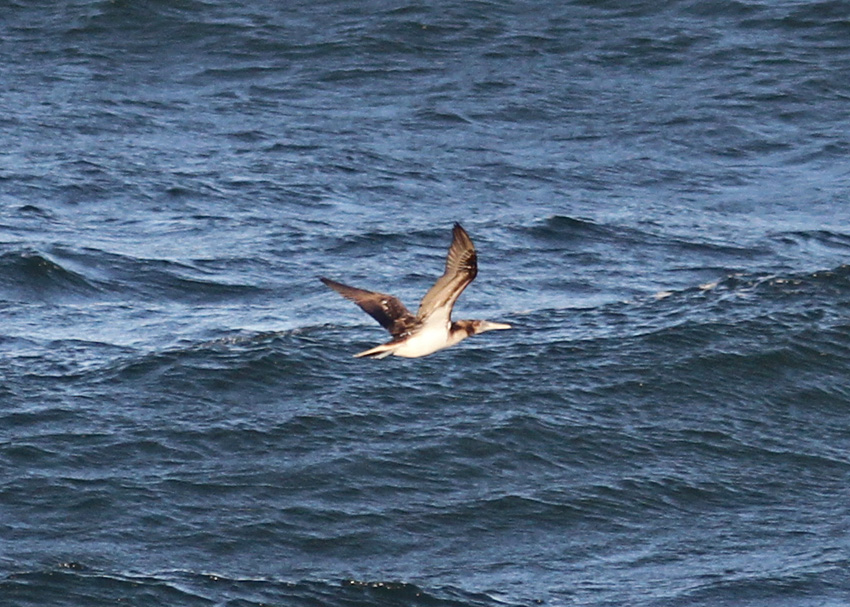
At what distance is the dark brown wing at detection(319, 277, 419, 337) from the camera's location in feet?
41.8

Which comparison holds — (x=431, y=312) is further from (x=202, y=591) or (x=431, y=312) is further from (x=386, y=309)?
(x=202, y=591)

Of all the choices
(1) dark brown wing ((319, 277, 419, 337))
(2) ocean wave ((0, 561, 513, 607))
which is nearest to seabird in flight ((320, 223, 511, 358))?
(1) dark brown wing ((319, 277, 419, 337))

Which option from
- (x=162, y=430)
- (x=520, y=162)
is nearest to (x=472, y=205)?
(x=520, y=162)

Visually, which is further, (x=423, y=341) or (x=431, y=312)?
(x=423, y=341)

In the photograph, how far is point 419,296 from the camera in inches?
758

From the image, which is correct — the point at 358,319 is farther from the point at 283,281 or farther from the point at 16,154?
the point at 16,154

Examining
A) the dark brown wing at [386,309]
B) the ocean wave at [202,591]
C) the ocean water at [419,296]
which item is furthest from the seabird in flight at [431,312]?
the ocean water at [419,296]

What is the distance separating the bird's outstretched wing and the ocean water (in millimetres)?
3737

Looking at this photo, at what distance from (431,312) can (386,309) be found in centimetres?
64

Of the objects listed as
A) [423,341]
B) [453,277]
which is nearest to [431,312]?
[423,341]

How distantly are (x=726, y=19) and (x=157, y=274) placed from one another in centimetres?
1051

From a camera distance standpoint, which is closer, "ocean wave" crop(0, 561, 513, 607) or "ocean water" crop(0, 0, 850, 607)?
"ocean wave" crop(0, 561, 513, 607)

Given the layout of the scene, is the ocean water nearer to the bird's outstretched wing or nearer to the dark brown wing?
the dark brown wing

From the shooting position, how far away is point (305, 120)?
23391 mm
